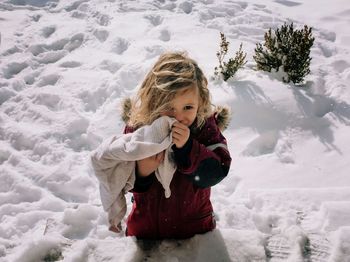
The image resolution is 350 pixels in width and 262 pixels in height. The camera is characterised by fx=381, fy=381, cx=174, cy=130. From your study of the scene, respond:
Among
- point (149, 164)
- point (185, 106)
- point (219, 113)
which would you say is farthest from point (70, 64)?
point (185, 106)

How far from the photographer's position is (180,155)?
2.02 meters

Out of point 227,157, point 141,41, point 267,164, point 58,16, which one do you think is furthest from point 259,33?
point 227,157

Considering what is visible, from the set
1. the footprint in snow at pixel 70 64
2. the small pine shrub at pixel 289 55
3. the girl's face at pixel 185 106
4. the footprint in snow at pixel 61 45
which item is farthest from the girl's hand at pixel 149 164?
the footprint in snow at pixel 61 45

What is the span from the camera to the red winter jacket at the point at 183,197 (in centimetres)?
210

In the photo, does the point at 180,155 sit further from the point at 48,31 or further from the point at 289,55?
the point at 48,31

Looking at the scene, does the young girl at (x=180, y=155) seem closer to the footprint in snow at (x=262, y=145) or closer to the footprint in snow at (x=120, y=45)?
the footprint in snow at (x=262, y=145)

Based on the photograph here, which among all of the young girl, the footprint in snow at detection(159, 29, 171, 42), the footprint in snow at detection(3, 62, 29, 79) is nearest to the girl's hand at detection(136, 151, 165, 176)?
the young girl

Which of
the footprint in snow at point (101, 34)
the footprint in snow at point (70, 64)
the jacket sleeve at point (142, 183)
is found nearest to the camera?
the jacket sleeve at point (142, 183)

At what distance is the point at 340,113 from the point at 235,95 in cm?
→ 114

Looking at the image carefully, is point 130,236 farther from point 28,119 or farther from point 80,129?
point 28,119

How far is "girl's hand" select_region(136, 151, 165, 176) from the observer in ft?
6.98

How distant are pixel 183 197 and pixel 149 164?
0.29 meters

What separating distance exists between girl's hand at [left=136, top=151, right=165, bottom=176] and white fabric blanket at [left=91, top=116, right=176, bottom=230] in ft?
0.12

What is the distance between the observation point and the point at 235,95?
14.4 ft
